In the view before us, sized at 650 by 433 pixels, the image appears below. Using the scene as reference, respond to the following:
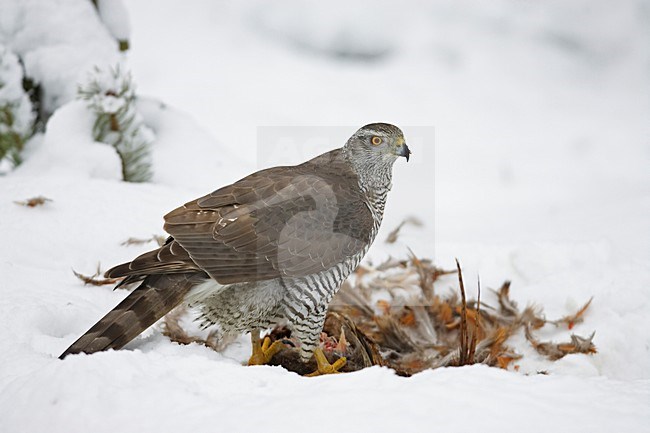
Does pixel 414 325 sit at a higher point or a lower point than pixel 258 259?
lower

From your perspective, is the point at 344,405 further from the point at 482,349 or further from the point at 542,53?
the point at 542,53

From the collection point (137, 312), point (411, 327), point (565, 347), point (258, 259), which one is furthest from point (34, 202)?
point (565, 347)

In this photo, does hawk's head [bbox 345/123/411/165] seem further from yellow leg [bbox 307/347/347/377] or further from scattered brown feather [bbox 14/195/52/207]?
scattered brown feather [bbox 14/195/52/207]

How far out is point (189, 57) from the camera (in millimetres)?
8977

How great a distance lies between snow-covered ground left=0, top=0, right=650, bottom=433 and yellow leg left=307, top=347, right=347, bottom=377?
0.34m

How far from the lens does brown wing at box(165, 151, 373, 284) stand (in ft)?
8.77

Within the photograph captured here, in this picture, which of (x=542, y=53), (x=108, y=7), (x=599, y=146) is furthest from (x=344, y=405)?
(x=542, y=53)

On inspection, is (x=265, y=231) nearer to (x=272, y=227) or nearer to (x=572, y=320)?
(x=272, y=227)

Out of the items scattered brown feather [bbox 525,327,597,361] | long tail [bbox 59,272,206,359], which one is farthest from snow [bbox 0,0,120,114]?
scattered brown feather [bbox 525,327,597,361]

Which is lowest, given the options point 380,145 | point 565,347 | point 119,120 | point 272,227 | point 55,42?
point 565,347

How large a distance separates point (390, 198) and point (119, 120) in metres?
2.60

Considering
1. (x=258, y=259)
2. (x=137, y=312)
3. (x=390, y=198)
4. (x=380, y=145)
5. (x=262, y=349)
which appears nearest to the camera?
(x=137, y=312)

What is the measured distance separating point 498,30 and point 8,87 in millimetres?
7162

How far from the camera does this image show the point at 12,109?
14.3 feet
